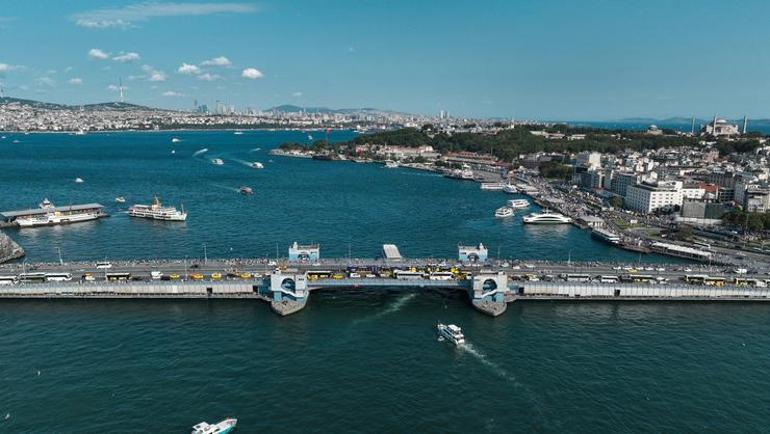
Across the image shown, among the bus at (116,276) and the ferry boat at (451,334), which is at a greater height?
the bus at (116,276)

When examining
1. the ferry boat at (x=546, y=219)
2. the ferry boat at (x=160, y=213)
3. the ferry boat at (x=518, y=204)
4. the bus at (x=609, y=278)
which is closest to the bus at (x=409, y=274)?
the bus at (x=609, y=278)

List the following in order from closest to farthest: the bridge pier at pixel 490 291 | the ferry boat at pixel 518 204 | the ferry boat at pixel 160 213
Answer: the bridge pier at pixel 490 291 < the ferry boat at pixel 160 213 < the ferry boat at pixel 518 204

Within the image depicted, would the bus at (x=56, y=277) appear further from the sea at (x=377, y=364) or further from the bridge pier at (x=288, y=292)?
the bridge pier at (x=288, y=292)

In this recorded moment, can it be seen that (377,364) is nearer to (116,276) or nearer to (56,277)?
(116,276)

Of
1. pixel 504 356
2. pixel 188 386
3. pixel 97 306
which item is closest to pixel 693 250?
pixel 504 356

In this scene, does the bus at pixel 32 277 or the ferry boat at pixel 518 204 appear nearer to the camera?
the bus at pixel 32 277

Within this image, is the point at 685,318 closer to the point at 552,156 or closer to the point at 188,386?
the point at 188,386
